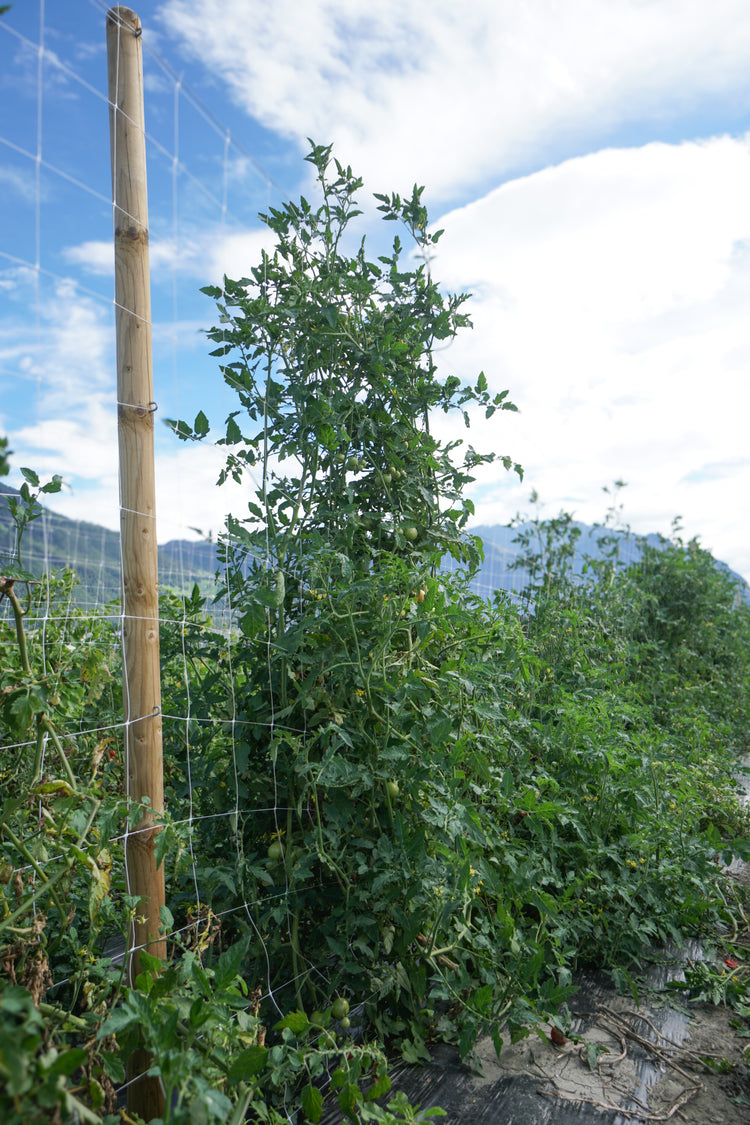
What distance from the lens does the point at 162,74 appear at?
181 cm

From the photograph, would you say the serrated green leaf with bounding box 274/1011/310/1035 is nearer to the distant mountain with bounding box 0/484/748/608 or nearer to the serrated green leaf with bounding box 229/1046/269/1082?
the serrated green leaf with bounding box 229/1046/269/1082

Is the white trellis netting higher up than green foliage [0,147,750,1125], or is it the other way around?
the white trellis netting

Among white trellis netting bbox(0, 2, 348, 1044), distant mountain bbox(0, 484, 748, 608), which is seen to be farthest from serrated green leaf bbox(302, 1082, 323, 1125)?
distant mountain bbox(0, 484, 748, 608)

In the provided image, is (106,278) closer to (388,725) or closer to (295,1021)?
(388,725)

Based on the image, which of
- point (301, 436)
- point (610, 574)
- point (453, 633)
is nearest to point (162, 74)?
point (301, 436)

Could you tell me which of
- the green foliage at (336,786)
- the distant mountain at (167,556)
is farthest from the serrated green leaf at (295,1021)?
the distant mountain at (167,556)

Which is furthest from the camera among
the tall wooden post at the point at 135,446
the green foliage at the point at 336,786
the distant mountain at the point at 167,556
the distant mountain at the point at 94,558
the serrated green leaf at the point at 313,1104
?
the distant mountain at the point at 167,556

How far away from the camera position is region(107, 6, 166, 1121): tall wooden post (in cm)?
157

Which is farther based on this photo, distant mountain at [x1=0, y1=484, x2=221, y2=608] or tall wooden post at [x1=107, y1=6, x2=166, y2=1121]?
distant mountain at [x1=0, y1=484, x2=221, y2=608]

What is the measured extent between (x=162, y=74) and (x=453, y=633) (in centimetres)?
167

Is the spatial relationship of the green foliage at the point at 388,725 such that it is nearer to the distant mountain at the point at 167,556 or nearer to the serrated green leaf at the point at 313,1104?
the serrated green leaf at the point at 313,1104

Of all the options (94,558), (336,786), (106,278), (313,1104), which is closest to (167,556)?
(94,558)

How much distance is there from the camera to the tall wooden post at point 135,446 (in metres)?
1.57

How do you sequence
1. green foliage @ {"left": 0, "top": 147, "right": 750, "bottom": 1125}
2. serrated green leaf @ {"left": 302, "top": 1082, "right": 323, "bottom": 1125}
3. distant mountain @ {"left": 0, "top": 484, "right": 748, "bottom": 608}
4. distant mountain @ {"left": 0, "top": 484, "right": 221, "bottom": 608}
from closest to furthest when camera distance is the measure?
serrated green leaf @ {"left": 302, "top": 1082, "right": 323, "bottom": 1125}
green foliage @ {"left": 0, "top": 147, "right": 750, "bottom": 1125}
distant mountain @ {"left": 0, "top": 484, "right": 221, "bottom": 608}
distant mountain @ {"left": 0, "top": 484, "right": 748, "bottom": 608}
